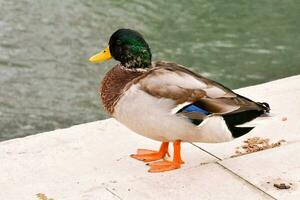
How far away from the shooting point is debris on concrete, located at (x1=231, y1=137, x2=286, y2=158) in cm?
437

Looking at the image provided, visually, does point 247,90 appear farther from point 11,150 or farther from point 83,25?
point 83,25

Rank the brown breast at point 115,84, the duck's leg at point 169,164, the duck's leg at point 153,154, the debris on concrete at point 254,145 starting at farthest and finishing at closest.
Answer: the debris on concrete at point 254,145 < the duck's leg at point 153,154 < the duck's leg at point 169,164 < the brown breast at point 115,84

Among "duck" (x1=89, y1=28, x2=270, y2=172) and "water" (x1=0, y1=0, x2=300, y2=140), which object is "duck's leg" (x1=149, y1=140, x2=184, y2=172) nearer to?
"duck" (x1=89, y1=28, x2=270, y2=172)

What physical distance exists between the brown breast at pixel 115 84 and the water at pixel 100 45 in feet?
5.29

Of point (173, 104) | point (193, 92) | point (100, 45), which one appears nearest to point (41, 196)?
point (173, 104)

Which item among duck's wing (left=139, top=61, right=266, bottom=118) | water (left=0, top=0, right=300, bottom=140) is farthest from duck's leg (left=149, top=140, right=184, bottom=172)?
water (left=0, top=0, right=300, bottom=140)

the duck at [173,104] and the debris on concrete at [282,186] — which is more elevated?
the duck at [173,104]

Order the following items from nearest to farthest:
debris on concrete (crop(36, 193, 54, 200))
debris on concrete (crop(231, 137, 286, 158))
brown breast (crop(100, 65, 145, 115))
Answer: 1. debris on concrete (crop(36, 193, 54, 200))
2. brown breast (crop(100, 65, 145, 115))
3. debris on concrete (crop(231, 137, 286, 158))

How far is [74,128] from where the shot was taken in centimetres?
476

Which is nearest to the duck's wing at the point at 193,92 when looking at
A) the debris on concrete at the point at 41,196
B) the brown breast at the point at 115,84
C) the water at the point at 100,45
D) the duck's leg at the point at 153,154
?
the brown breast at the point at 115,84

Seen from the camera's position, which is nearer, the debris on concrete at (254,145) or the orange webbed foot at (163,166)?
the orange webbed foot at (163,166)

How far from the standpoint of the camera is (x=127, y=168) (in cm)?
418

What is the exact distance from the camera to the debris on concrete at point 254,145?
4.37m

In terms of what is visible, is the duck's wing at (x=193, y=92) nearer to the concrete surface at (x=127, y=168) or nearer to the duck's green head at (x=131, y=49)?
the duck's green head at (x=131, y=49)
